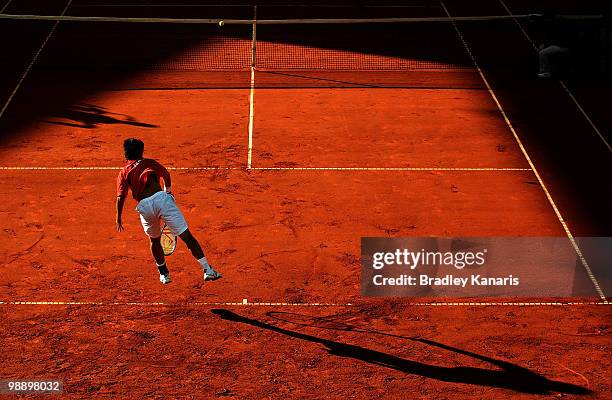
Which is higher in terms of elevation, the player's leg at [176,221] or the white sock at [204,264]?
the player's leg at [176,221]

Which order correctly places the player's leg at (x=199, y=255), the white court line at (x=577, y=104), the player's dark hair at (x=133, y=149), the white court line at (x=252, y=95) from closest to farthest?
1. the player's dark hair at (x=133, y=149)
2. the player's leg at (x=199, y=255)
3. the white court line at (x=252, y=95)
4. the white court line at (x=577, y=104)

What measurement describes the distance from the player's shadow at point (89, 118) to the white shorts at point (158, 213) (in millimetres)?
7504

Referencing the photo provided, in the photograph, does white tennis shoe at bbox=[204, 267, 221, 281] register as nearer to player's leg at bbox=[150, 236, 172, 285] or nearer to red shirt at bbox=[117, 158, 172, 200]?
player's leg at bbox=[150, 236, 172, 285]

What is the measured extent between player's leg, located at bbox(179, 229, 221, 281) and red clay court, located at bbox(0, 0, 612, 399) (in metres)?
0.35

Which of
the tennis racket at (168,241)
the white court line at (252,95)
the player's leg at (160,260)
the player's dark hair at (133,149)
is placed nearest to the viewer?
the player's dark hair at (133,149)

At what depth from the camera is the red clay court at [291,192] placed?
13.0 m

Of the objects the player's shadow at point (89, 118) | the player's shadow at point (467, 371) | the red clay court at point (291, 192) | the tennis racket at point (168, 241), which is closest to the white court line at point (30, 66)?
the red clay court at point (291, 192)

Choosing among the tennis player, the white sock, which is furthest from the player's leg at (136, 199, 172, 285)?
the white sock

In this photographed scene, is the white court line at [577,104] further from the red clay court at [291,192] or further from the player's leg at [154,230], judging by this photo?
the player's leg at [154,230]

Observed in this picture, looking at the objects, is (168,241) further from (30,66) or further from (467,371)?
(30,66)

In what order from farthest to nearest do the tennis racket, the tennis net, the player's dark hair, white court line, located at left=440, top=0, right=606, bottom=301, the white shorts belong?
the tennis net → white court line, located at left=440, top=0, right=606, bottom=301 → the tennis racket → the white shorts → the player's dark hair

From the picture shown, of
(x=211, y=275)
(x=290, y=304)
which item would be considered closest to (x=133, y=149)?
(x=211, y=275)

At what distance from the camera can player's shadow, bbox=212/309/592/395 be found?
1242 cm

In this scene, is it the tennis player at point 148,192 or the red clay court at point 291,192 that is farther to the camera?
the tennis player at point 148,192
